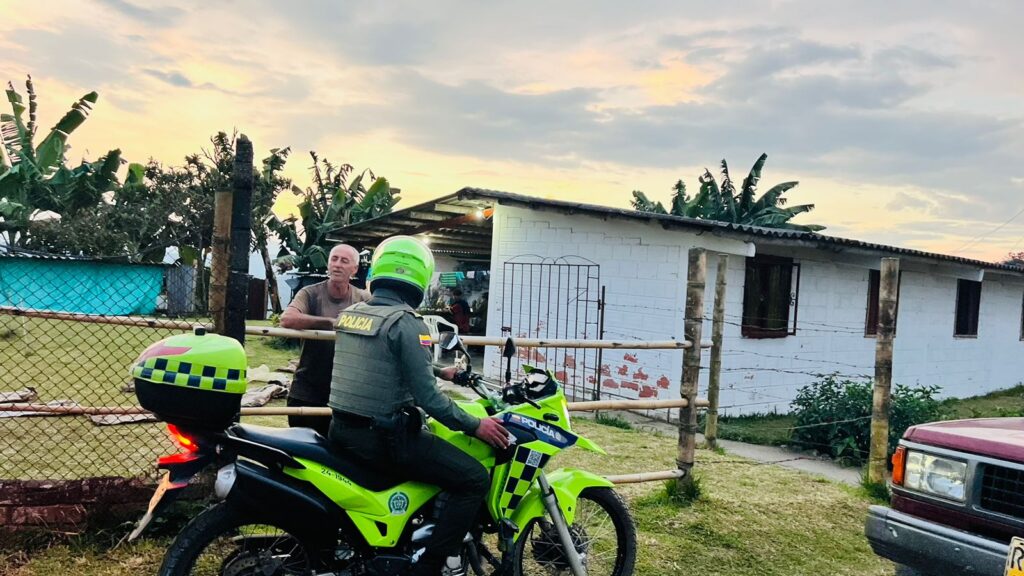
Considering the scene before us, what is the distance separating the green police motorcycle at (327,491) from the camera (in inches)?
104

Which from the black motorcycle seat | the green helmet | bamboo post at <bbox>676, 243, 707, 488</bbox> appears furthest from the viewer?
bamboo post at <bbox>676, 243, 707, 488</bbox>

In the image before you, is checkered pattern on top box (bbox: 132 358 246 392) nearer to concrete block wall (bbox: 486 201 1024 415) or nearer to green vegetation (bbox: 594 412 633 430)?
green vegetation (bbox: 594 412 633 430)

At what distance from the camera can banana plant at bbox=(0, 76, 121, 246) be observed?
18.9 m

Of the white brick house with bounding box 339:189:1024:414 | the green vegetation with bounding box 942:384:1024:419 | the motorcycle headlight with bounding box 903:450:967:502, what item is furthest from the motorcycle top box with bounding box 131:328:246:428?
the green vegetation with bounding box 942:384:1024:419

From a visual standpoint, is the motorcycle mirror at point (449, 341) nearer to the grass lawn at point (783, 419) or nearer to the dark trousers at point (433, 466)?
the dark trousers at point (433, 466)

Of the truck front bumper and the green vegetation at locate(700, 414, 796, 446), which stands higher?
the truck front bumper

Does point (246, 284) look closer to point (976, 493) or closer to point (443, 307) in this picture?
point (976, 493)

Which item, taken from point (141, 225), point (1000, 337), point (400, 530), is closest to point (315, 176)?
point (141, 225)

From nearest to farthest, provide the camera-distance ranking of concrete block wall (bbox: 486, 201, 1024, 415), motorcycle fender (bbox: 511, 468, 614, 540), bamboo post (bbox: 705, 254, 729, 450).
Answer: motorcycle fender (bbox: 511, 468, 614, 540)
bamboo post (bbox: 705, 254, 729, 450)
concrete block wall (bbox: 486, 201, 1024, 415)

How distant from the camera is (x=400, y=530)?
3.00 metres

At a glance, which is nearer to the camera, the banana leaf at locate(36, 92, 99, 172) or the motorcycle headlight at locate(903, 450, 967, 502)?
the motorcycle headlight at locate(903, 450, 967, 502)

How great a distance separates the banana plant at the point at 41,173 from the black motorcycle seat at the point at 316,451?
19410 millimetres

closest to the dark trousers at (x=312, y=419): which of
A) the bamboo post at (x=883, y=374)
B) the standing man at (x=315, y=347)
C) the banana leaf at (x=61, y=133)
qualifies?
the standing man at (x=315, y=347)

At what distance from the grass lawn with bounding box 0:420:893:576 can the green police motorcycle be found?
1.15m
